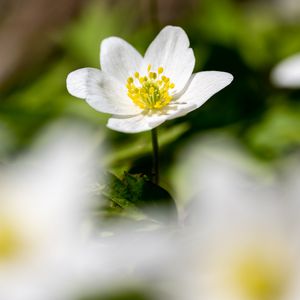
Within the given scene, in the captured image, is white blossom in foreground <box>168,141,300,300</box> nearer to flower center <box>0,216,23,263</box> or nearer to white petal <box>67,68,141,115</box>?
flower center <box>0,216,23,263</box>

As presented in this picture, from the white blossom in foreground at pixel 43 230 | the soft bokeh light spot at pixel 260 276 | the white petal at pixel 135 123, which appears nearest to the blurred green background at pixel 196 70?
the white petal at pixel 135 123

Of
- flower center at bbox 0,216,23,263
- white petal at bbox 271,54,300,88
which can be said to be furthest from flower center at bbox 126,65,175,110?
white petal at bbox 271,54,300,88

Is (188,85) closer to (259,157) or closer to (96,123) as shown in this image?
(259,157)

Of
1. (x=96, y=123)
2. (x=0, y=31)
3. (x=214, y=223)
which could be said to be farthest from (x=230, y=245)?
(x=0, y=31)

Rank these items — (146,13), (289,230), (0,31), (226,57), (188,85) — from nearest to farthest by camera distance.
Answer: (289,230)
(188,85)
(226,57)
(146,13)
(0,31)

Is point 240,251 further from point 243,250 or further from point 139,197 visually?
point 139,197

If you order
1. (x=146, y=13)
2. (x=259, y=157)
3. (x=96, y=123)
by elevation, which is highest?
(x=146, y=13)

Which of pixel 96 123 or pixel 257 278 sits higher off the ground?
pixel 96 123
